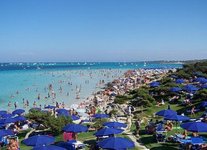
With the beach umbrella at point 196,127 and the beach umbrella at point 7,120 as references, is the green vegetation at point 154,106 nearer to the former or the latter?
the beach umbrella at point 196,127

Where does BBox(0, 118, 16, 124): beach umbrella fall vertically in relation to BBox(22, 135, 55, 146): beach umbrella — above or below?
below

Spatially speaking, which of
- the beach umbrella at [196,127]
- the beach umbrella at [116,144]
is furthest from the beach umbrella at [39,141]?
the beach umbrella at [196,127]

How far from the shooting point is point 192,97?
34031 millimetres

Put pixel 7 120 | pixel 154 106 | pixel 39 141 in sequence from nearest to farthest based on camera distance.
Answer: pixel 39 141, pixel 7 120, pixel 154 106

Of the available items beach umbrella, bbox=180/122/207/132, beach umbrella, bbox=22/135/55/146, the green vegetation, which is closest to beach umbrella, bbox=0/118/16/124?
beach umbrella, bbox=22/135/55/146

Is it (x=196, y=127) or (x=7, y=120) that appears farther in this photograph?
(x=7, y=120)

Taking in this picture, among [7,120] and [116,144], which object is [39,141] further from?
[7,120]

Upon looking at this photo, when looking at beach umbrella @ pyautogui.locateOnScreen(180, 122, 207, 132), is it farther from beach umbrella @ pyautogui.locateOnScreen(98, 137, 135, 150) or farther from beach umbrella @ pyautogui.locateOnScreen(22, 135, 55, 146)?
beach umbrella @ pyautogui.locateOnScreen(22, 135, 55, 146)

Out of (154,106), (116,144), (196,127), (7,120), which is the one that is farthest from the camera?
(154,106)

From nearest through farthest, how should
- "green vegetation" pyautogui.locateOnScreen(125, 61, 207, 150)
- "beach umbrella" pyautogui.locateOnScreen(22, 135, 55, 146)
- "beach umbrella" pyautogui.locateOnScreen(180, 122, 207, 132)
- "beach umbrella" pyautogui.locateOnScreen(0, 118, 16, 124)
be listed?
"beach umbrella" pyautogui.locateOnScreen(22, 135, 55, 146) → "beach umbrella" pyautogui.locateOnScreen(180, 122, 207, 132) → "green vegetation" pyautogui.locateOnScreen(125, 61, 207, 150) → "beach umbrella" pyautogui.locateOnScreen(0, 118, 16, 124)

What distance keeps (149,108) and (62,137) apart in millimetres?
12253

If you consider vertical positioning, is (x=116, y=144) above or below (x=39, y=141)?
above

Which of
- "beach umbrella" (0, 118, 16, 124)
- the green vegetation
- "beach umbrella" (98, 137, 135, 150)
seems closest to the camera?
"beach umbrella" (98, 137, 135, 150)

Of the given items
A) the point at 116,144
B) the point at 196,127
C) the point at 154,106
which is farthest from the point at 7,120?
the point at 154,106
